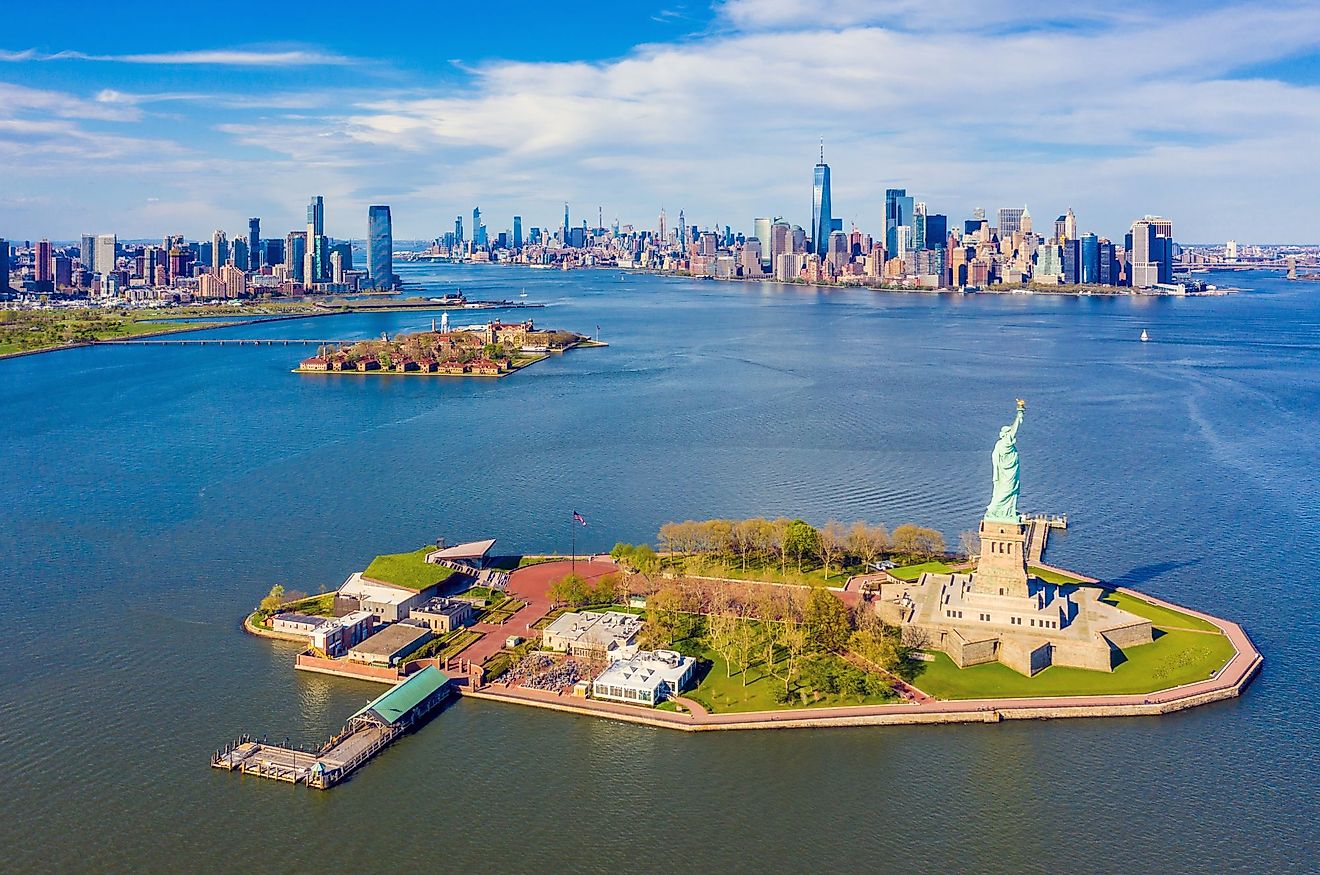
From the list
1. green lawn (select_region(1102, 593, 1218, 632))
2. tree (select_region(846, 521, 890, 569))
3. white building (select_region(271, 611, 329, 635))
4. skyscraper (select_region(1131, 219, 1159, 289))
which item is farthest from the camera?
skyscraper (select_region(1131, 219, 1159, 289))

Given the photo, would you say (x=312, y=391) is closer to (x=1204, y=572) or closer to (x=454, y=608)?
(x=454, y=608)

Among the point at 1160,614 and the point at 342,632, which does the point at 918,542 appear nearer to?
the point at 1160,614

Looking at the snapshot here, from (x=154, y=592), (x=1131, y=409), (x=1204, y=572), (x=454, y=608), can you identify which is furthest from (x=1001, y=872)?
(x=1131, y=409)

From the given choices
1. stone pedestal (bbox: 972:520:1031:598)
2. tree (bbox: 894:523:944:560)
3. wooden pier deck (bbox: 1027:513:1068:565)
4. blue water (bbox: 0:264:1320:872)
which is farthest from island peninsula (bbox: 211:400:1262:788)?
wooden pier deck (bbox: 1027:513:1068:565)

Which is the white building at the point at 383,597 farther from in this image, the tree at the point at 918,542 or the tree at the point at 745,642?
the tree at the point at 918,542

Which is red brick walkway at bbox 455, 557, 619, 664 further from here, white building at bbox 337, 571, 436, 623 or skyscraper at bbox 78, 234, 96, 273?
skyscraper at bbox 78, 234, 96, 273

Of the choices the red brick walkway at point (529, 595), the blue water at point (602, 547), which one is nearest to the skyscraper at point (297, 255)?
the blue water at point (602, 547)

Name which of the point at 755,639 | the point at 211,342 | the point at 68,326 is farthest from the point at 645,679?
the point at 68,326
